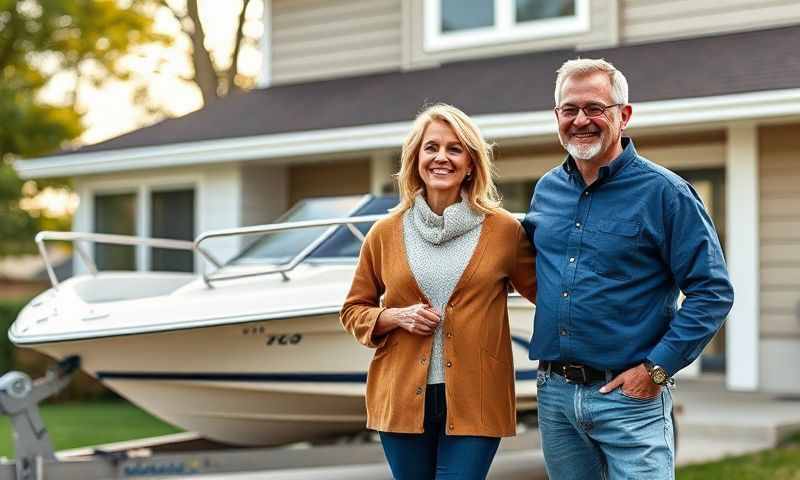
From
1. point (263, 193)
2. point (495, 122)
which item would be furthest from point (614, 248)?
point (263, 193)

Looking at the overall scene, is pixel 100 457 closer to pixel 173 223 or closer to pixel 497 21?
pixel 173 223

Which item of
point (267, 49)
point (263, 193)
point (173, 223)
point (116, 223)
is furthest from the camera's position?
point (267, 49)

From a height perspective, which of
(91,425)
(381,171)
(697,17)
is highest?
(697,17)

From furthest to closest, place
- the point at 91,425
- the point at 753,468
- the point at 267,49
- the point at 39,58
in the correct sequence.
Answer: the point at 39,58 < the point at 267,49 < the point at 91,425 < the point at 753,468

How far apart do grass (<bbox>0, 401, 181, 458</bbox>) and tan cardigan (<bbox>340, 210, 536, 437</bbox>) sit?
615 cm

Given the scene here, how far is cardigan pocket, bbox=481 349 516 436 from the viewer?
3.19 meters

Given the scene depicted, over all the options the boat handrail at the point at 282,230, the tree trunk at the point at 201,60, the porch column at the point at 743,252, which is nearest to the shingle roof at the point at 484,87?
the porch column at the point at 743,252

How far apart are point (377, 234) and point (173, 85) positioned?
25067 mm

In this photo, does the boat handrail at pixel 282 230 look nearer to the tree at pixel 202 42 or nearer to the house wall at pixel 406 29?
the house wall at pixel 406 29

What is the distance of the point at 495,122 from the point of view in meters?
8.91

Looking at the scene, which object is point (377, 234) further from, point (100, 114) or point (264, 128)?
point (100, 114)

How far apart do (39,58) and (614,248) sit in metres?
18.3

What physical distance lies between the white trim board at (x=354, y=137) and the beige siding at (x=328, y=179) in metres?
1.33

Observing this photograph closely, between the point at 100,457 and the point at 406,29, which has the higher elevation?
the point at 406,29
